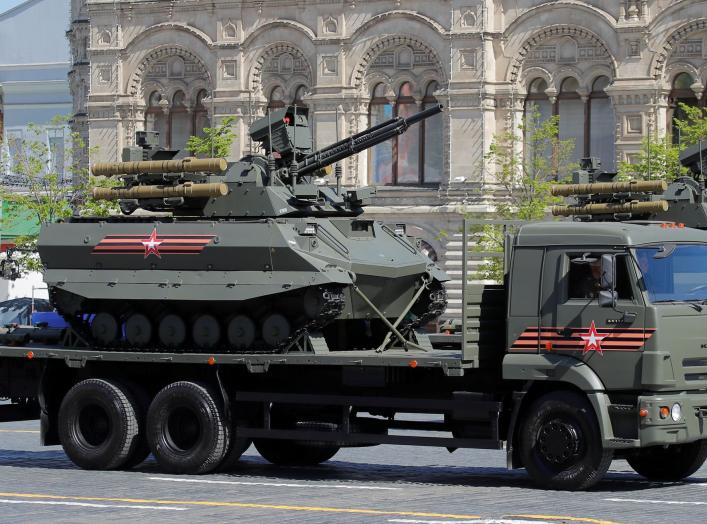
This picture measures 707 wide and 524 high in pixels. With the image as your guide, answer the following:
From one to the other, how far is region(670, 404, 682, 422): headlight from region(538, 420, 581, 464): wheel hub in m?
0.96

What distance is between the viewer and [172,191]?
21828 mm

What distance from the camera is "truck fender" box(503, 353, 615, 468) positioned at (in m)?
17.8

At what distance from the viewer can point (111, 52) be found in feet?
196

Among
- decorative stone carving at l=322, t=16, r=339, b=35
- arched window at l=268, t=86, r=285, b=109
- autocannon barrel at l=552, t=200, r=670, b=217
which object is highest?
decorative stone carving at l=322, t=16, r=339, b=35

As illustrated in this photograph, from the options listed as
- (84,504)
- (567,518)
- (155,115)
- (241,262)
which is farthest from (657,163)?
(567,518)

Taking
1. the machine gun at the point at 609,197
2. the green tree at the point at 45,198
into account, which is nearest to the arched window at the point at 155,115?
the green tree at the point at 45,198

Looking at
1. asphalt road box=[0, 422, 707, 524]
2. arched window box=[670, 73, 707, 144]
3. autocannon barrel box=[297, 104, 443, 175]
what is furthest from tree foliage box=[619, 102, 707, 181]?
asphalt road box=[0, 422, 707, 524]

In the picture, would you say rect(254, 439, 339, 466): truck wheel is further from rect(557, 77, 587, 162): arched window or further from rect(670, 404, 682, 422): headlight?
rect(557, 77, 587, 162): arched window

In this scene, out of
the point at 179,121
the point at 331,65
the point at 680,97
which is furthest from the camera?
the point at 179,121

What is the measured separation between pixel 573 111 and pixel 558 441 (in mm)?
37261

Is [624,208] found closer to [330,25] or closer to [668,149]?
[668,149]

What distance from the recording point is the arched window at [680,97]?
52.8 metres

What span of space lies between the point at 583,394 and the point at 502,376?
34.7 inches

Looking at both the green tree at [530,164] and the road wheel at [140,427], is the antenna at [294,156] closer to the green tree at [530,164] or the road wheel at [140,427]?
the road wheel at [140,427]
